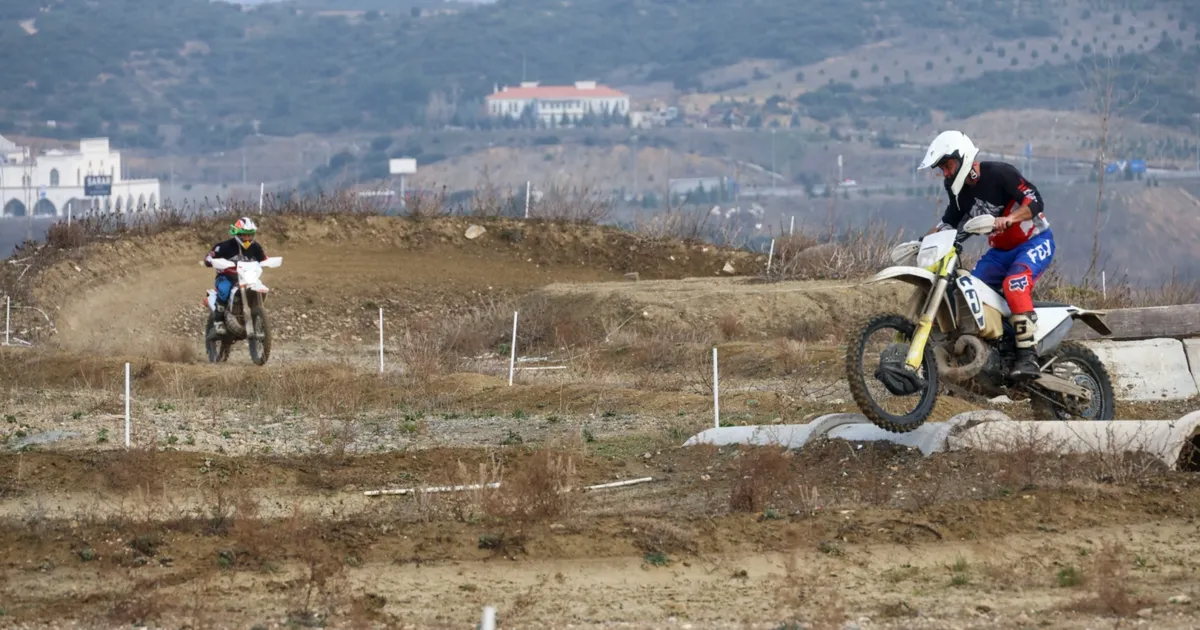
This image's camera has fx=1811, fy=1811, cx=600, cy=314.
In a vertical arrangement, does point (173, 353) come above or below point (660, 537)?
below

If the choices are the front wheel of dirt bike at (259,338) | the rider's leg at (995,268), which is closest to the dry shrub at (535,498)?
the rider's leg at (995,268)

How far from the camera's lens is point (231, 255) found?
22.9 m

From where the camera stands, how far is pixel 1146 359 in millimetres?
16875

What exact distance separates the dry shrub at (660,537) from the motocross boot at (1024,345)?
328 cm

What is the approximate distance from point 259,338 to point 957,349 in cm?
1203

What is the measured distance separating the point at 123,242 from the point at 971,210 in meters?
25.2

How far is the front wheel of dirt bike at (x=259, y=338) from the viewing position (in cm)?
2259

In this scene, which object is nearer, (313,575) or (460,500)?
(313,575)

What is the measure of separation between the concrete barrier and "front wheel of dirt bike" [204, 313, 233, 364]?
11.3 meters

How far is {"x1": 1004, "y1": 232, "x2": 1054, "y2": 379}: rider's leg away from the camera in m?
12.8

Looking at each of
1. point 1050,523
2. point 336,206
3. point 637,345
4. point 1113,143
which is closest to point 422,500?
Answer: point 1050,523

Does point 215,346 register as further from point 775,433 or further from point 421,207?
point 421,207

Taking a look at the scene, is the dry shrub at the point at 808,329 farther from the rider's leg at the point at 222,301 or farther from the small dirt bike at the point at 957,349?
the small dirt bike at the point at 957,349

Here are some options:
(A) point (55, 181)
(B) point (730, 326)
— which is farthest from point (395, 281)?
(A) point (55, 181)
